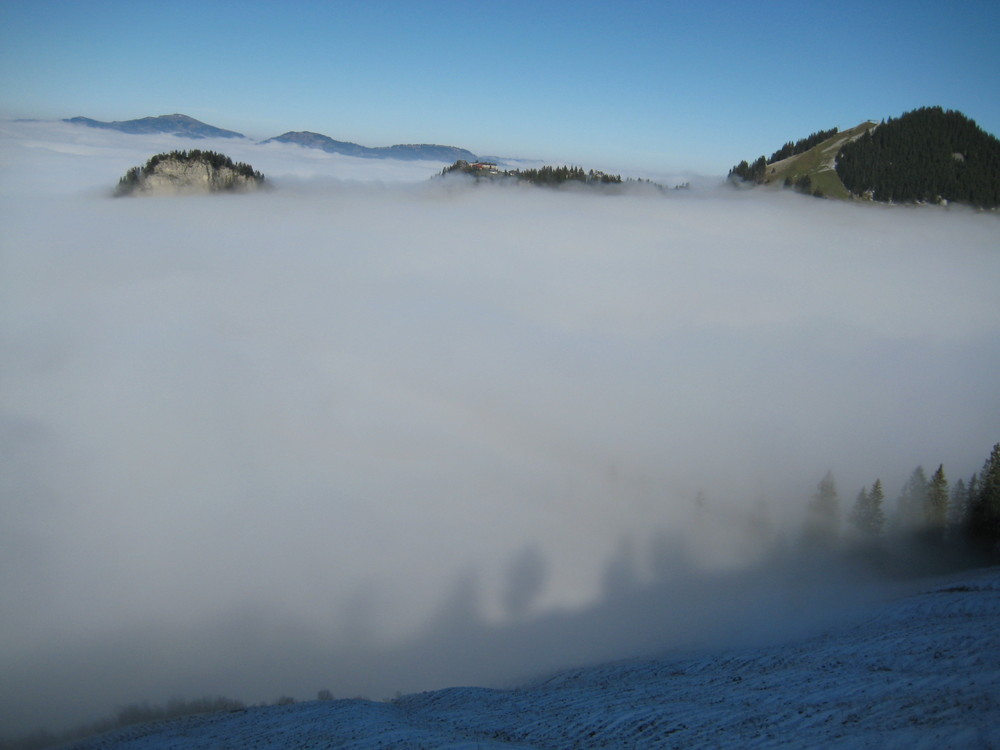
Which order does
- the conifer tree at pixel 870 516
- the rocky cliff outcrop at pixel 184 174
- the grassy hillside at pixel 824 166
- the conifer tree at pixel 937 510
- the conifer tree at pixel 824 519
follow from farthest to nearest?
1. the grassy hillside at pixel 824 166
2. the rocky cliff outcrop at pixel 184 174
3. the conifer tree at pixel 824 519
4. the conifer tree at pixel 870 516
5. the conifer tree at pixel 937 510

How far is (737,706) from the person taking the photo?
16.9 m

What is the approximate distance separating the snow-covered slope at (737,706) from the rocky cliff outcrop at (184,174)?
167584 millimetres

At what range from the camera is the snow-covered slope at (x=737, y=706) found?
1407 centimetres

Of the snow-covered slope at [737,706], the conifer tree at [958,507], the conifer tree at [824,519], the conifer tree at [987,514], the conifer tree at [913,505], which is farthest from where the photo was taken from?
the conifer tree at [824,519]

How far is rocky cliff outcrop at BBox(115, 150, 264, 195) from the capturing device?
158250 millimetres

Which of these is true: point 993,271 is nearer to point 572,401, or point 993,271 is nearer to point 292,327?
point 572,401

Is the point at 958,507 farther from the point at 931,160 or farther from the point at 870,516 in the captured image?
the point at 931,160

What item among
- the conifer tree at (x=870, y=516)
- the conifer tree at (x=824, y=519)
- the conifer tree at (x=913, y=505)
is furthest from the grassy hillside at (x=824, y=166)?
the conifer tree at (x=870, y=516)

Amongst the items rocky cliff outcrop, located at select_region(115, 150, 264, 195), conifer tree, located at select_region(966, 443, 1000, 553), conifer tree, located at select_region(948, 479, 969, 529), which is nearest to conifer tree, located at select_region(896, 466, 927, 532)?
conifer tree, located at select_region(948, 479, 969, 529)

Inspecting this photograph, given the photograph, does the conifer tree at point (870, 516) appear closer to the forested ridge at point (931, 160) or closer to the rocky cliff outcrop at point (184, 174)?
the forested ridge at point (931, 160)

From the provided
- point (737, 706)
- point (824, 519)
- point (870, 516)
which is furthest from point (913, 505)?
point (737, 706)

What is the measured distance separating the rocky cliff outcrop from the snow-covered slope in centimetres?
16758

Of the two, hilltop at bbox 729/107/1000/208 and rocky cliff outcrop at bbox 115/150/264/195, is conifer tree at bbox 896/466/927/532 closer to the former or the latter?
hilltop at bbox 729/107/1000/208

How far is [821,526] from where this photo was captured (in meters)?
46.5
